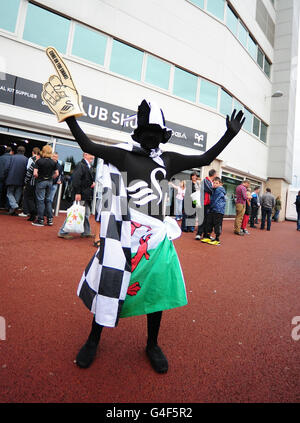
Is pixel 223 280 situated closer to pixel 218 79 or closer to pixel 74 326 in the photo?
pixel 74 326

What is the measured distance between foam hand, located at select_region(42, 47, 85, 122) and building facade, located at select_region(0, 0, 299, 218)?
23.0 feet

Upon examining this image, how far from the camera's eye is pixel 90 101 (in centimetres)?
845

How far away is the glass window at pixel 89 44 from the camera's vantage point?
8.26 metres

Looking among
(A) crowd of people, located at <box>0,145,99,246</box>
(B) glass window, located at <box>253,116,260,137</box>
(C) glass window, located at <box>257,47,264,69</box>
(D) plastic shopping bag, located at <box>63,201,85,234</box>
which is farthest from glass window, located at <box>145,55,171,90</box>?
(C) glass window, located at <box>257,47,264,69</box>

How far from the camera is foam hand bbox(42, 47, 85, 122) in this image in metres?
1.56

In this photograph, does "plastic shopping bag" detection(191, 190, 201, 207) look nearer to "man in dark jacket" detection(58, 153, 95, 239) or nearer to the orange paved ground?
"man in dark jacket" detection(58, 153, 95, 239)

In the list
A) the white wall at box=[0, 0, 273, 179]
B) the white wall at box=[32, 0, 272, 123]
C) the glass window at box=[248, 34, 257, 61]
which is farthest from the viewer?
the glass window at box=[248, 34, 257, 61]

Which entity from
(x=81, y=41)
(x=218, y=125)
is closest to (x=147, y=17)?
(x=81, y=41)

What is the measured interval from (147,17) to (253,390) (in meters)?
11.9

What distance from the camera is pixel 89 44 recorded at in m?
8.41

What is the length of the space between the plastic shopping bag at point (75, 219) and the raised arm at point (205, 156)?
135 inches

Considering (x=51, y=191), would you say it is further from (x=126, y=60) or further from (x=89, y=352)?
(x=126, y=60)

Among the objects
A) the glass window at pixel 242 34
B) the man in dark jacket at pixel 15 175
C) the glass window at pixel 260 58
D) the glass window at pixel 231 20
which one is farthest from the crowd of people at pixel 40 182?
the glass window at pixel 260 58

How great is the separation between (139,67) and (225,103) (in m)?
5.11
